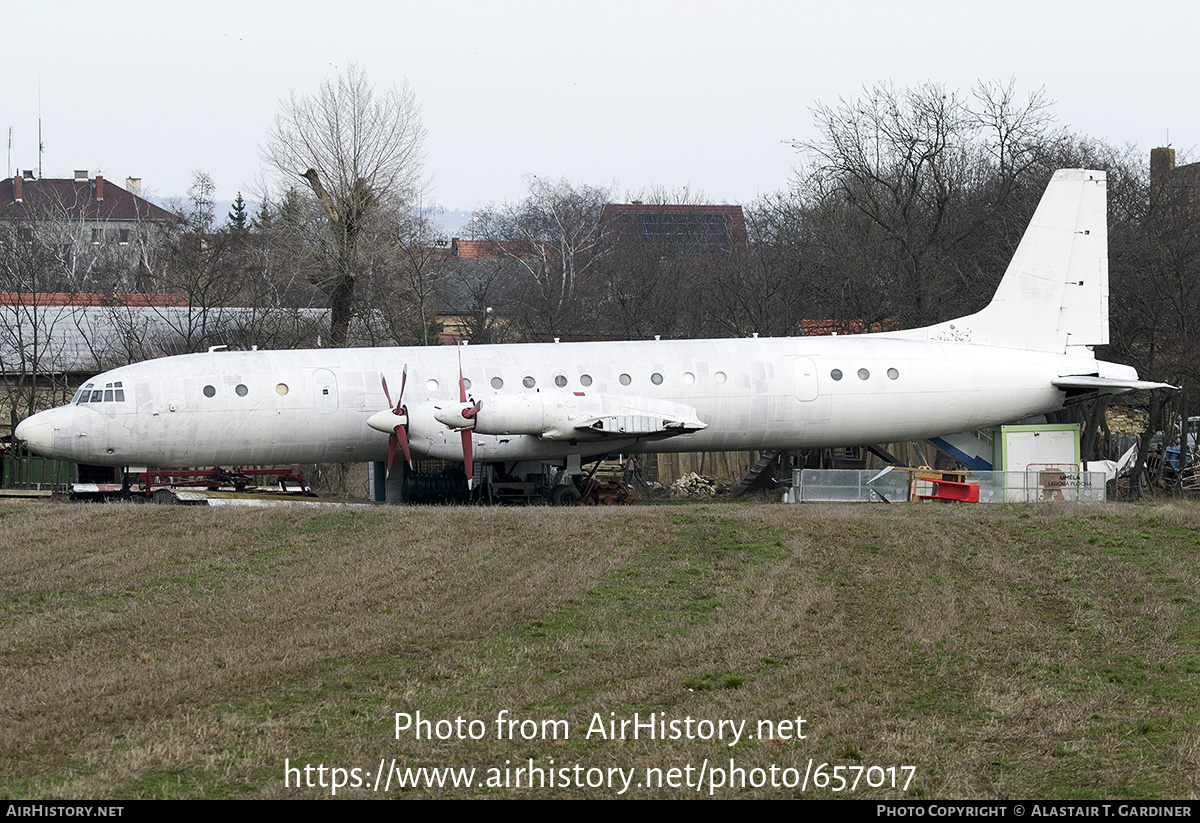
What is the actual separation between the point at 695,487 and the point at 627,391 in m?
9.95

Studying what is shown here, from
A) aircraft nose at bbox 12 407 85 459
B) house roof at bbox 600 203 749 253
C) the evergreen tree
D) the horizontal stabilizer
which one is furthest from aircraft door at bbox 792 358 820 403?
the evergreen tree

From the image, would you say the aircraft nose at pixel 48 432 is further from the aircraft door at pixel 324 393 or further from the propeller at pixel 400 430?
the propeller at pixel 400 430

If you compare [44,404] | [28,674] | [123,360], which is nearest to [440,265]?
[123,360]

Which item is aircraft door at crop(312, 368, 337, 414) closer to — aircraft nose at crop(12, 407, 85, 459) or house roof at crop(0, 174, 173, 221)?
aircraft nose at crop(12, 407, 85, 459)

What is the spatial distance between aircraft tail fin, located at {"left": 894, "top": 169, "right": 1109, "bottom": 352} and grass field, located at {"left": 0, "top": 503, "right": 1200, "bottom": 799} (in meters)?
8.81

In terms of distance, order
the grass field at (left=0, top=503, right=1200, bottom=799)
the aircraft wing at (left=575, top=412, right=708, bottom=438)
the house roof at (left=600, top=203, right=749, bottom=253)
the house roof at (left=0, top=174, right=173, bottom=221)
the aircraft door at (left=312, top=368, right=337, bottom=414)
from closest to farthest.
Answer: the grass field at (left=0, top=503, right=1200, bottom=799), the aircraft wing at (left=575, top=412, right=708, bottom=438), the aircraft door at (left=312, top=368, right=337, bottom=414), the house roof at (left=600, top=203, right=749, bottom=253), the house roof at (left=0, top=174, right=173, bottom=221)

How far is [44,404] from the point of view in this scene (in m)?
47.5

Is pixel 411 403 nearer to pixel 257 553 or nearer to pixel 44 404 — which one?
pixel 257 553

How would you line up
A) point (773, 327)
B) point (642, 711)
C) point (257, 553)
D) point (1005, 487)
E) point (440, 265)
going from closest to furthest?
point (642, 711)
point (257, 553)
point (1005, 487)
point (773, 327)
point (440, 265)

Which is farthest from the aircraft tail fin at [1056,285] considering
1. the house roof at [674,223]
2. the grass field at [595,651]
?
the house roof at [674,223]

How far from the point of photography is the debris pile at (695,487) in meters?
39.0

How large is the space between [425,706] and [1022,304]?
2623cm

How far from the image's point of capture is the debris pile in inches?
1535

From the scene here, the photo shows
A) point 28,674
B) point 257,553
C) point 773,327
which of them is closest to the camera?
point 28,674
